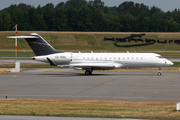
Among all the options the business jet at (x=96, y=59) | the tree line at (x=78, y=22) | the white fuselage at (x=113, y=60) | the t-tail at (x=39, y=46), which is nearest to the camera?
the business jet at (x=96, y=59)

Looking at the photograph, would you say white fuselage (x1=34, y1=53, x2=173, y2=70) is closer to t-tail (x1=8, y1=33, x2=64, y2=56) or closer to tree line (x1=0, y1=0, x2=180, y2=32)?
t-tail (x1=8, y1=33, x2=64, y2=56)

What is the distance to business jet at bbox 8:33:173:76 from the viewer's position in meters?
38.4

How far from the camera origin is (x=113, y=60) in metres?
39.0

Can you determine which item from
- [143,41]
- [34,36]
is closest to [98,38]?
[143,41]

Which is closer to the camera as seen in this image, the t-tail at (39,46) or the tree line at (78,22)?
the t-tail at (39,46)

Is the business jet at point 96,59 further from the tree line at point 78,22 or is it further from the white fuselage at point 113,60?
the tree line at point 78,22

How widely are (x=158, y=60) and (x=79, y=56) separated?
434 inches

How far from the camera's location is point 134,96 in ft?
71.9

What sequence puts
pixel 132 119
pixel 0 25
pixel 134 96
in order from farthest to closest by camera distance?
1. pixel 0 25
2. pixel 134 96
3. pixel 132 119

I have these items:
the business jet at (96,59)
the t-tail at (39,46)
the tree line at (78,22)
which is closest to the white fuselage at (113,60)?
the business jet at (96,59)

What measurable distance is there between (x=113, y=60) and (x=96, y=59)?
2.40 meters

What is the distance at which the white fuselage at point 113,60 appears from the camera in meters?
38.6

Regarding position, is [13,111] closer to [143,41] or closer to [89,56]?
[89,56]

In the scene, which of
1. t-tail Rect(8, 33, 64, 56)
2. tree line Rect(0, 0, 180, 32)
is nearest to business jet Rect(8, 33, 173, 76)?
t-tail Rect(8, 33, 64, 56)
